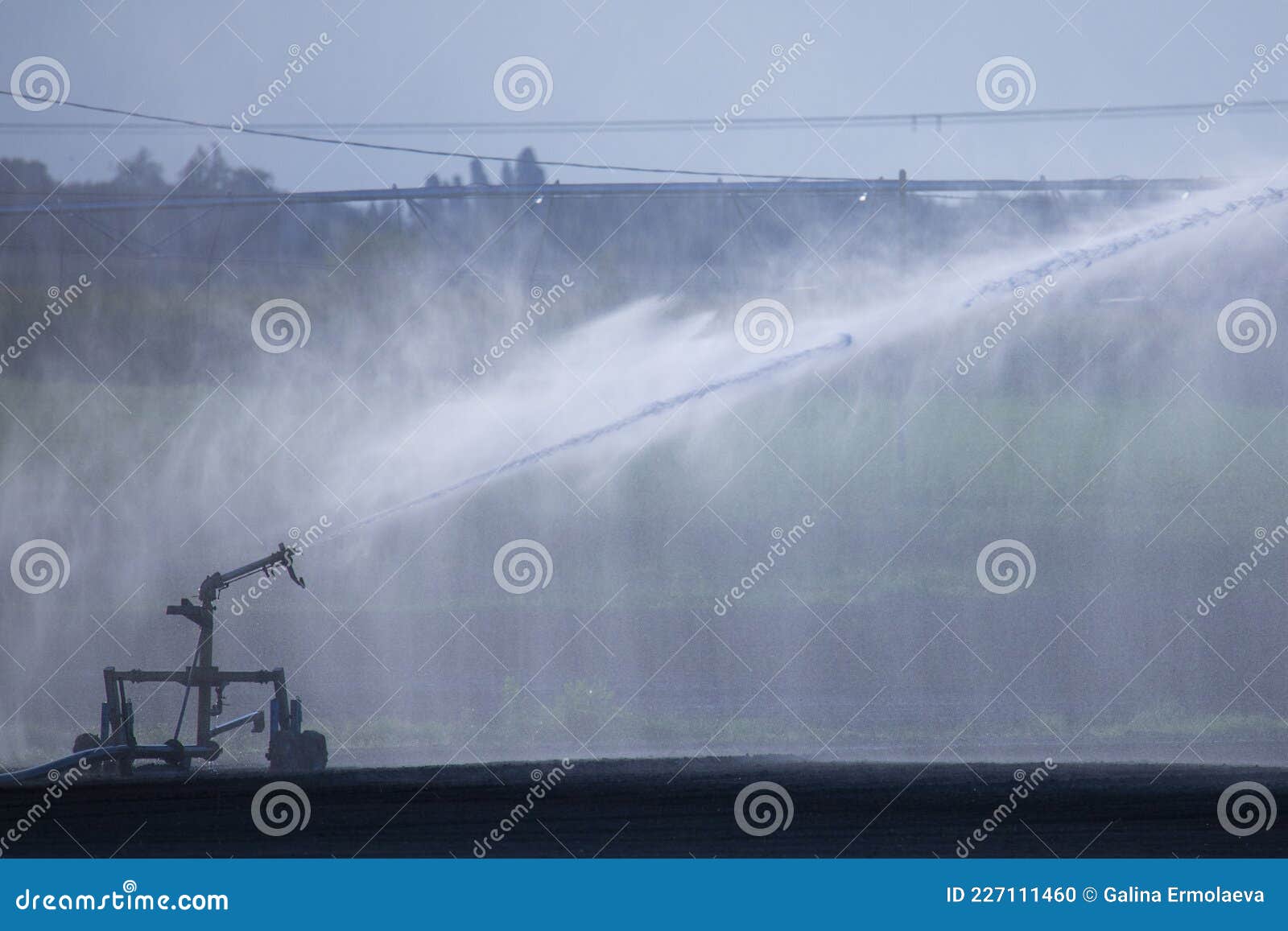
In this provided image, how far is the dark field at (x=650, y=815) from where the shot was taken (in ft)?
29.8

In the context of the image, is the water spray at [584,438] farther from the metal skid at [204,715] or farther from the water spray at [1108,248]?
the metal skid at [204,715]

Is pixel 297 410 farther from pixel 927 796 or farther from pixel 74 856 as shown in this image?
pixel 927 796

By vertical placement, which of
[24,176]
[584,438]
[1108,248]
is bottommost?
[24,176]

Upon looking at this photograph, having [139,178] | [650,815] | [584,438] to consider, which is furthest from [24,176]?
[650,815]

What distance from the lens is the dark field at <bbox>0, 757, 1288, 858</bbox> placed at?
9.08 m

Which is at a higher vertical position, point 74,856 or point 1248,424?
point 1248,424

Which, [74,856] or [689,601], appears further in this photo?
[689,601]

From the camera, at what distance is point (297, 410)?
15.3 meters

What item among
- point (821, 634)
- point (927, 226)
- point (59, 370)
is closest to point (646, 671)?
point (821, 634)

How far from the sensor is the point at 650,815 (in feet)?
31.6

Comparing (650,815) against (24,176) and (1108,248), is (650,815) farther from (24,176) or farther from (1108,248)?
(24,176)

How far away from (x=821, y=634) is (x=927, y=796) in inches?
319

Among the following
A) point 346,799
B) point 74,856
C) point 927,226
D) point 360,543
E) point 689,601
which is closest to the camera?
point 74,856

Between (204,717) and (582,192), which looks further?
(582,192)
